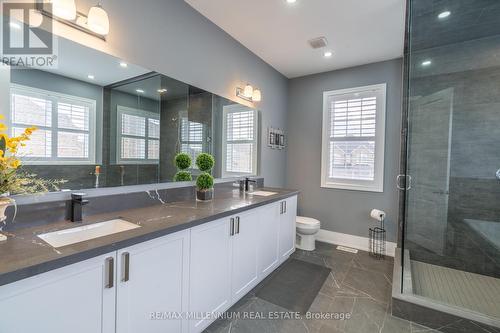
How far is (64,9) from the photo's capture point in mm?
1311

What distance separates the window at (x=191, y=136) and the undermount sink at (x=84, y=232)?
920 millimetres

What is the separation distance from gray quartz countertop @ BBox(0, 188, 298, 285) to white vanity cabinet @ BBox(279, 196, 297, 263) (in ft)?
2.78

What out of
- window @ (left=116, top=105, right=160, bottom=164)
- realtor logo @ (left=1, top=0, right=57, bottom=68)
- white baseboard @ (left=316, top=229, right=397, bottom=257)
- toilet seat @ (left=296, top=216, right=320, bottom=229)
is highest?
realtor logo @ (left=1, top=0, right=57, bottom=68)

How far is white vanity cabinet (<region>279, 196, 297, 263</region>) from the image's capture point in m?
2.68

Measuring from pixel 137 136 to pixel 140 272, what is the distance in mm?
1041

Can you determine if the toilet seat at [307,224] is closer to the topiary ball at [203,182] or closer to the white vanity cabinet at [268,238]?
the white vanity cabinet at [268,238]

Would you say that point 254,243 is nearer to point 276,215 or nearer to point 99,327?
point 276,215

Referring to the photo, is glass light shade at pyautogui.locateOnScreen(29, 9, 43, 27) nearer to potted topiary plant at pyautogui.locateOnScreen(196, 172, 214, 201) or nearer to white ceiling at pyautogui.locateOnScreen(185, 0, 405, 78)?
white ceiling at pyautogui.locateOnScreen(185, 0, 405, 78)

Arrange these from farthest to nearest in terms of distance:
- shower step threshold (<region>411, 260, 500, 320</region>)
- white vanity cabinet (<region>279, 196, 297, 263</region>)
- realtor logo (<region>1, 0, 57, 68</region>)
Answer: white vanity cabinet (<region>279, 196, 297, 263</region>)
shower step threshold (<region>411, 260, 500, 320</region>)
realtor logo (<region>1, 0, 57, 68</region>)

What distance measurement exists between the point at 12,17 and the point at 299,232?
333 cm

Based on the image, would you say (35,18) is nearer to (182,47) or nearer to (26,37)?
(26,37)

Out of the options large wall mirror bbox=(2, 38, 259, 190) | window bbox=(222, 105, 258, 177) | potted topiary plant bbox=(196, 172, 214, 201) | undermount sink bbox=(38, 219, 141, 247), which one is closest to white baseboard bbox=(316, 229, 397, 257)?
window bbox=(222, 105, 258, 177)

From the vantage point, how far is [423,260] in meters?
2.76

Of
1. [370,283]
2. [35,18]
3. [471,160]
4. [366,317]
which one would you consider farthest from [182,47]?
[471,160]
